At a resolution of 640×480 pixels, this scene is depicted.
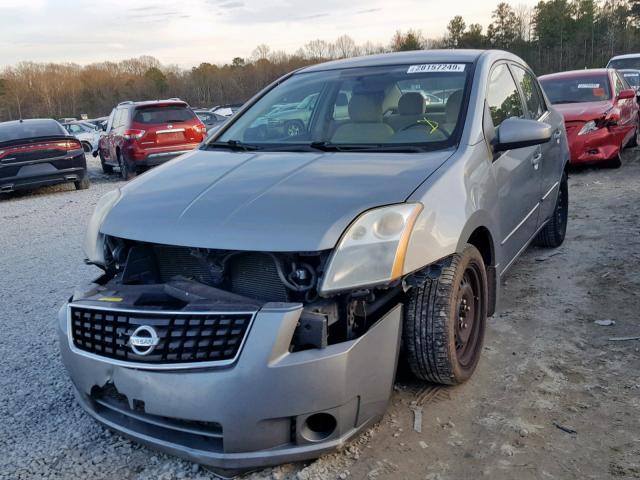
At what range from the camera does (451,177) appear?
2902mm

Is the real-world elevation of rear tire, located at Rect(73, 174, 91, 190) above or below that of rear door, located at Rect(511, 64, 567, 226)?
below

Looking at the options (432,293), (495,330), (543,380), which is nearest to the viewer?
(432,293)

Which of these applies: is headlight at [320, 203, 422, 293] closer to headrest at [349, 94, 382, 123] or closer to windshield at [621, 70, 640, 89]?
headrest at [349, 94, 382, 123]

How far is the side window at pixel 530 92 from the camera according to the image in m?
4.58

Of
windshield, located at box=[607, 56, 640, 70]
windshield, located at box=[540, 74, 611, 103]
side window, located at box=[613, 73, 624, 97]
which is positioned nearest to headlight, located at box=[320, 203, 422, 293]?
windshield, located at box=[540, 74, 611, 103]

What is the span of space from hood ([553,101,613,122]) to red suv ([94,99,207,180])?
22.5ft

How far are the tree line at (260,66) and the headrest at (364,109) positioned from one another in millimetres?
36844

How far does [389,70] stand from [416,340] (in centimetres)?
193

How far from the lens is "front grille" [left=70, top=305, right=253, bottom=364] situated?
231 centimetres

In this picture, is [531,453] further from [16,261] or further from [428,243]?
[16,261]

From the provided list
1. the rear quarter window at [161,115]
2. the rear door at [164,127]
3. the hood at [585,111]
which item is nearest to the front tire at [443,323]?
the hood at [585,111]

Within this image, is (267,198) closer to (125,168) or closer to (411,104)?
(411,104)

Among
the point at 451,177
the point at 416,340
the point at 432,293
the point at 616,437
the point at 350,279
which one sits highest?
the point at 451,177

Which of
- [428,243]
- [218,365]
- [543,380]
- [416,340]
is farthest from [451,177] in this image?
[218,365]
